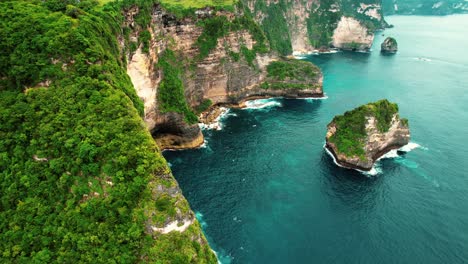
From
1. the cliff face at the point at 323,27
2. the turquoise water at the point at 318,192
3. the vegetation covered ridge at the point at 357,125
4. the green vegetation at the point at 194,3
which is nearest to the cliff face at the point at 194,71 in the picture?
the green vegetation at the point at 194,3

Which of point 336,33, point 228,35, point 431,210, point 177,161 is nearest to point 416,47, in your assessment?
point 336,33

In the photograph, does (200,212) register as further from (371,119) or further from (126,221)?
(371,119)

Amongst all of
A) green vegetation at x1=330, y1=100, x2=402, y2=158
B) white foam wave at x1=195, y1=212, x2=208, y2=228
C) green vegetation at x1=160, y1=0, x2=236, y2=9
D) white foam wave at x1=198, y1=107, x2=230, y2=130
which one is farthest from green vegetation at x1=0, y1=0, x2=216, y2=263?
green vegetation at x1=160, y1=0, x2=236, y2=9

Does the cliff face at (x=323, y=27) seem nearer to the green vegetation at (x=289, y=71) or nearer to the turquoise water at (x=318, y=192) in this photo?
the green vegetation at (x=289, y=71)

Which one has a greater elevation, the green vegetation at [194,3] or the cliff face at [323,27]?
the green vegetation at [194,3]

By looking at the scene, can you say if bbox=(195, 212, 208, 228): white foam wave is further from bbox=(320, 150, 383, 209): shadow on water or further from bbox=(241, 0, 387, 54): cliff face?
bbox=(241, 0, 387, 54): cliff face
